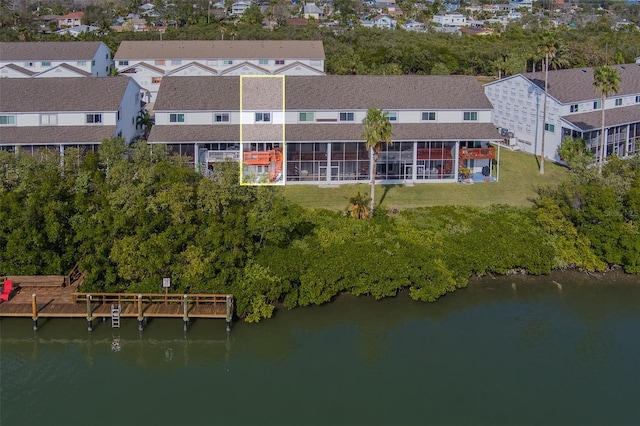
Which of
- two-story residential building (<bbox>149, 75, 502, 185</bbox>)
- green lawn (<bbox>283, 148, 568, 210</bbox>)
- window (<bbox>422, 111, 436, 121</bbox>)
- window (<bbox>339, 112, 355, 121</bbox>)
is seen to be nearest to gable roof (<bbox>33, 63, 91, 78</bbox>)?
two-story residential building (<bbox>149, 75, 502, 185</bbox>)

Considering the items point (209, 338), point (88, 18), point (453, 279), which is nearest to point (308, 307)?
point (209, 338)

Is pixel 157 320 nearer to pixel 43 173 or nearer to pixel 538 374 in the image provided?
pixel 43 173

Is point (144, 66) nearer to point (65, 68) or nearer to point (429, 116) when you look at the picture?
point (65, 68)

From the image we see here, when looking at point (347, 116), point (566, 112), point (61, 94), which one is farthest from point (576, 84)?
point (61, 94)

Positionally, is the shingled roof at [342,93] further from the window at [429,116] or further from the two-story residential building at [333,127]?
the window at [429,116]

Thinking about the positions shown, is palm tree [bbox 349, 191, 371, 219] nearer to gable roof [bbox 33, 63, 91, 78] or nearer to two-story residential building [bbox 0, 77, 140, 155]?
two-story residential building [bbox 0, 77, 140, 155]
